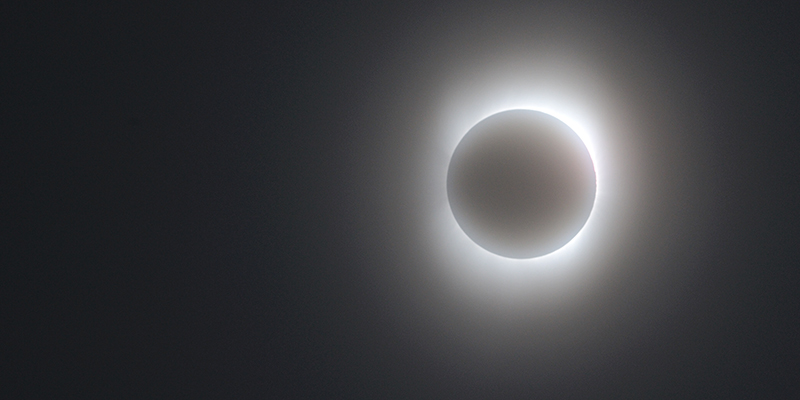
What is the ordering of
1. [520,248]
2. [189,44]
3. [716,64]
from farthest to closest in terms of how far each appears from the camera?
[189,44] → [716,64] → [520,248]

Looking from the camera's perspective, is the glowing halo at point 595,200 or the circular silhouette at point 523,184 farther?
the glowing halo at point 595,200

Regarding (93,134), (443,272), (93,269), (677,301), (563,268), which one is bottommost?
(93,269)

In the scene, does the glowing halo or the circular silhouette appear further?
the glowing halo

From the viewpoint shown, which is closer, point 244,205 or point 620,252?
point 620,252

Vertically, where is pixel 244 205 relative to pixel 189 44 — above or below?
below

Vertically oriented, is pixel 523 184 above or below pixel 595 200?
below

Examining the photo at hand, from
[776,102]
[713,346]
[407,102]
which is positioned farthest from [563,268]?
[776,102]

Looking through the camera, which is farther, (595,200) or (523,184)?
(595,200)

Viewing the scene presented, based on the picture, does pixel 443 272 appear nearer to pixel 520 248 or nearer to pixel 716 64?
pixel 520 248
